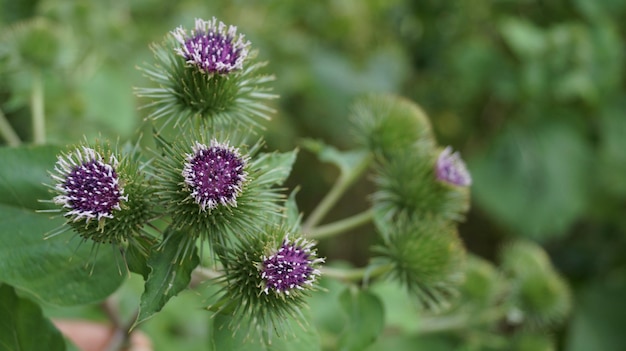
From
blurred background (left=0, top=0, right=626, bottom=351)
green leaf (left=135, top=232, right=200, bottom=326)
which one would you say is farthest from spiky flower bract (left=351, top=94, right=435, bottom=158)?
blurred background (left=0, top=0, right=626, bottom=351)

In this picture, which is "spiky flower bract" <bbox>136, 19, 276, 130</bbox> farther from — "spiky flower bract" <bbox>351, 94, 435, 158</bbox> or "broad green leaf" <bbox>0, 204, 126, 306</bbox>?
"spiky flower bract" <bbox>351, 94, 435, 158</bbox>

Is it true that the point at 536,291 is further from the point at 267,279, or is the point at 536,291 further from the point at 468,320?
the point at 267,279

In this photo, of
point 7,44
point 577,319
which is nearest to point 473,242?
point 577,319

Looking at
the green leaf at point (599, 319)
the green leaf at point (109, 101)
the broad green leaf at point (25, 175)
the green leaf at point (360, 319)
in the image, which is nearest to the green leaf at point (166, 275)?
the broad green leaf at point (25, 175)

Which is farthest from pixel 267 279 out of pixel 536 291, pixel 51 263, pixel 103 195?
pixel 536 291

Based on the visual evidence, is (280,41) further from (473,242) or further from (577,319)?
(577,319)

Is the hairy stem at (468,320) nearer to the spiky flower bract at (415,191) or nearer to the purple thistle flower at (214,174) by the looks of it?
the spiky flower bract at (415,191)
